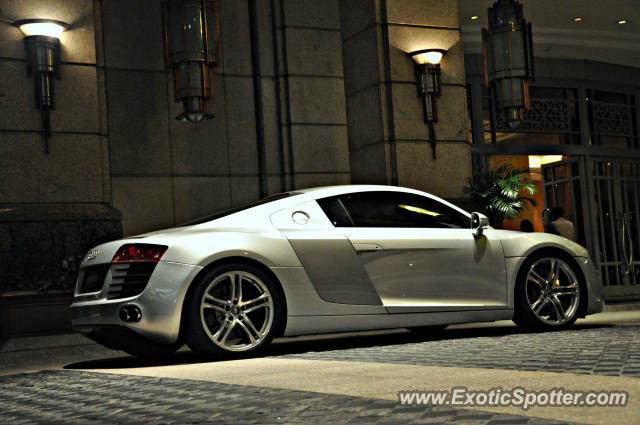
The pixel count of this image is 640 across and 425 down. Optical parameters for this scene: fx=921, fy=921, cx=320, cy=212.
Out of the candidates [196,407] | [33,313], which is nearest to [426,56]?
[33,313]

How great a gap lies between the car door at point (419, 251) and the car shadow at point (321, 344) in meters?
0.33

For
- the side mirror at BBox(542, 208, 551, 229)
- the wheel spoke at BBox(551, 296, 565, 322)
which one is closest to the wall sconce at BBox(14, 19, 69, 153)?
the wheel spoke at BBox(551, 296, 565, 322)

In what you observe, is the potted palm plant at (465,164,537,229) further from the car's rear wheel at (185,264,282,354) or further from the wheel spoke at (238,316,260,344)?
the wheel spoke at (238,316,260,344)

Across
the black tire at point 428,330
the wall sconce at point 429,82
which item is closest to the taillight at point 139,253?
the black tire at point 428,330

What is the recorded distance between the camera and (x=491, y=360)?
17.4 ft

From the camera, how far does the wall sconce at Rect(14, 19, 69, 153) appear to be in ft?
38.2

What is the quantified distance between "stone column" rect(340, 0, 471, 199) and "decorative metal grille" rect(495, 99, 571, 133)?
14.2 ft

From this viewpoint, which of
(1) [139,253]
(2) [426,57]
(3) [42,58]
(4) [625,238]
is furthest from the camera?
(4) [625,238]

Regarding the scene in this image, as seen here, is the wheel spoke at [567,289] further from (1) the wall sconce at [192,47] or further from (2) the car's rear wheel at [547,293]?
(1) the wall sconce at [192,47]

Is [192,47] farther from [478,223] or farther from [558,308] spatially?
[558,308]

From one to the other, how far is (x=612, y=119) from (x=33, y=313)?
14.1 m

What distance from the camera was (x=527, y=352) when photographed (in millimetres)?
5664

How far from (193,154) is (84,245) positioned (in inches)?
124

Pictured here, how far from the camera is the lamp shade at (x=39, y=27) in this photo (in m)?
11.7
